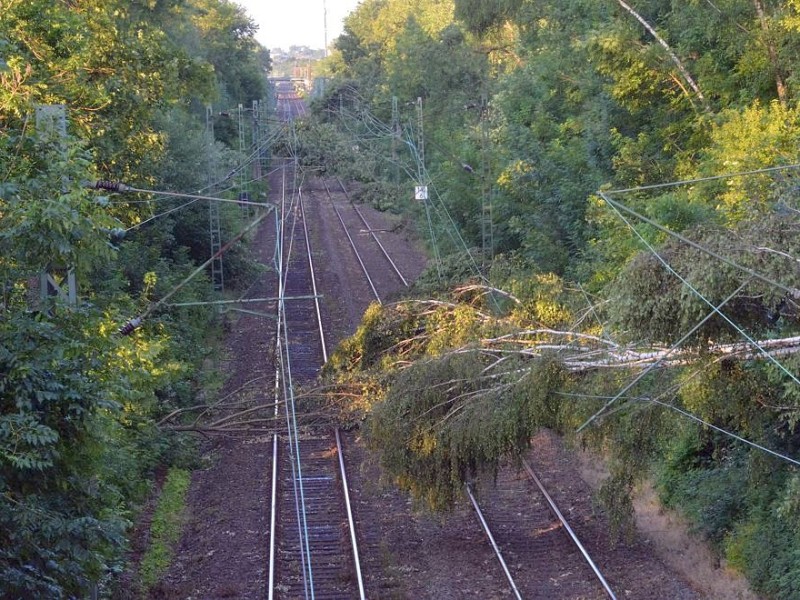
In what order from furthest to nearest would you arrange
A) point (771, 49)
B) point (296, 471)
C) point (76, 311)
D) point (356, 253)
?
point (356, 253) → point (771, 49) → point (296, 471) → point (76, 311)

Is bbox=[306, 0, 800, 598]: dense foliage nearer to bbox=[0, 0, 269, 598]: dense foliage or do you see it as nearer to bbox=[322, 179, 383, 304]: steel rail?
bbox=[322, 179, 383, 304]: steel rail

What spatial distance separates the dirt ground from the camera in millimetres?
12391

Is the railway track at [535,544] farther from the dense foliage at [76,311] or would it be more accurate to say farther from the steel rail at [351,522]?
the dense foliage at [76,311]

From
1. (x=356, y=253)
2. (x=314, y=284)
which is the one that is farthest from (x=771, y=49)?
(x=356, y=253)

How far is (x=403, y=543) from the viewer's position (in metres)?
13.8

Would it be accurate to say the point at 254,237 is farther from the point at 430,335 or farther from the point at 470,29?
the point at 430,335

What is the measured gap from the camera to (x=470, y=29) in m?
40.1

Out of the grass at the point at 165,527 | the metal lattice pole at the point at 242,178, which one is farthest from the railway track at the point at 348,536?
the metal lattice pole at the point at 242,178

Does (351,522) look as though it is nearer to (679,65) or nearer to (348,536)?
(348,536)

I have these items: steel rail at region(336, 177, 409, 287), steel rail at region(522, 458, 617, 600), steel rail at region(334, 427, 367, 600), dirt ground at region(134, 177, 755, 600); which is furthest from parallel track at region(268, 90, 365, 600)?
steel rail at region(336, 177, 409, 287)

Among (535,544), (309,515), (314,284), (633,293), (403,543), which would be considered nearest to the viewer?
(633,293)

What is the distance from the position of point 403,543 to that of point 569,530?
2302 mm

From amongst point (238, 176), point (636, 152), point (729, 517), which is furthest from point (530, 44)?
point (729, 517)

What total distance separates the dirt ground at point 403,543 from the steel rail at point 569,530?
25cm
